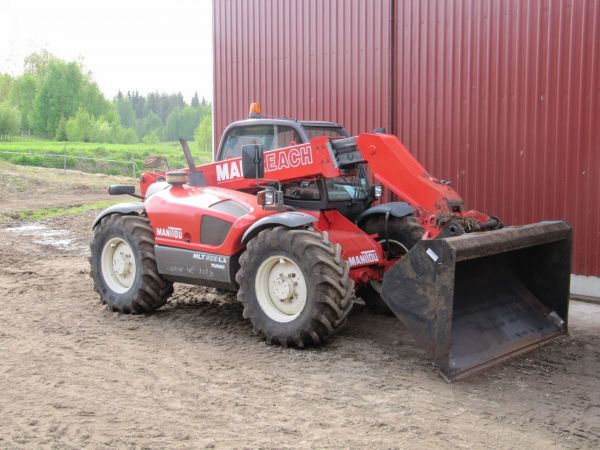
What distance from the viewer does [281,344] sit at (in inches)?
250

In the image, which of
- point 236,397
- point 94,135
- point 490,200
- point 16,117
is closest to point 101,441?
point 236,397

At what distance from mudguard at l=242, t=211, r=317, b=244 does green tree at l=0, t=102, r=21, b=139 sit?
67660 millimetres

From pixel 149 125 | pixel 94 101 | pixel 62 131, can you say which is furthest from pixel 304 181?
pixel 149 125

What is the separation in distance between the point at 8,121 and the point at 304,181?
67809 mm

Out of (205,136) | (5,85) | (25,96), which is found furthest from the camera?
(205,136)

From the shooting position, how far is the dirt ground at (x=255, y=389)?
4.43m

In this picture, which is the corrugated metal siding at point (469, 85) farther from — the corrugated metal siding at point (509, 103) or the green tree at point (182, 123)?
the green tree at point (182, 123)

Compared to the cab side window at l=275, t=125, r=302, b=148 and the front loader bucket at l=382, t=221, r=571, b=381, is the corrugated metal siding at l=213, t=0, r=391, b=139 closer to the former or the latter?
the cab side window at l=275, t=125, r=302, b=148

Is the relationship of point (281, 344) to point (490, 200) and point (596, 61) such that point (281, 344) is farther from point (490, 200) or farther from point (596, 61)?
point (596, 61)

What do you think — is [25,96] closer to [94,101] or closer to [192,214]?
[94,101]

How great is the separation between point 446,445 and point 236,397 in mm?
1583

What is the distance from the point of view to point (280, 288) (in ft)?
21.0

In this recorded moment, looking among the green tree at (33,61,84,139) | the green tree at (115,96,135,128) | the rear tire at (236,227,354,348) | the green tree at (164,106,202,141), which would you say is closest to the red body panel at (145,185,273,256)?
the rear tire at (236,227,354,348)

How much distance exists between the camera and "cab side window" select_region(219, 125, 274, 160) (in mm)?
7418
